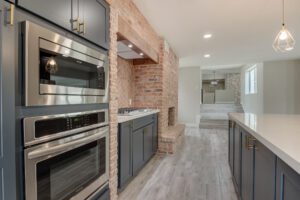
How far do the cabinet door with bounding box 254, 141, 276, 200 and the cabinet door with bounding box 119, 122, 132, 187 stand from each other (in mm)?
1450

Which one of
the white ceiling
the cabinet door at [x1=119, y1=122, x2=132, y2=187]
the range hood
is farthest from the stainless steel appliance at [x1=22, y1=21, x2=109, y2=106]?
the white ceiling

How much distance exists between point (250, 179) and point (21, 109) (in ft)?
5.64

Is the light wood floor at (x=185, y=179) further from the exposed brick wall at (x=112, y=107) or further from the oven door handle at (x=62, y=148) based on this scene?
the oven door handle at (x=62, y=148)

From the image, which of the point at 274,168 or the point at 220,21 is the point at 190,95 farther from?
the point at 274,168

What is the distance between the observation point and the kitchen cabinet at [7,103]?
2.95ft

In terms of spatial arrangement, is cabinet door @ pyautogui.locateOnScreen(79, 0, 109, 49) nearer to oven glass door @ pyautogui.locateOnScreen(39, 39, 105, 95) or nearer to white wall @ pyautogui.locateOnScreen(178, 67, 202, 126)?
oven glass door @ pyautogui.locateOnScreen(39, 39, 105, 95)

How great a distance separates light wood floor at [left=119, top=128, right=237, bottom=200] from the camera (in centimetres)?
235

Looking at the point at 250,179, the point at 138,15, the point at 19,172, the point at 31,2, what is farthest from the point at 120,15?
the point at 250,179

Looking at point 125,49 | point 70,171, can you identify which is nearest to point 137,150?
point 70,171

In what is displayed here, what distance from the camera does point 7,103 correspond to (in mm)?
919

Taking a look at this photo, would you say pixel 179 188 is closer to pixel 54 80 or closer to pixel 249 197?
pixel 249 197

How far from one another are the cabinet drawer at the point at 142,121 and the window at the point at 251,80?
20.5ft

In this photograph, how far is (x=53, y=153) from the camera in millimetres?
1178

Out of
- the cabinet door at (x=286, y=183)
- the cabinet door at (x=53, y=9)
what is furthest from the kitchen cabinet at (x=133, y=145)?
the cabinet door at (x=286, y=183)
